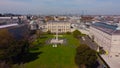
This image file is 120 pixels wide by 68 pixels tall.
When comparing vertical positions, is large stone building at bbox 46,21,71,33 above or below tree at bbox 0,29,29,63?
below

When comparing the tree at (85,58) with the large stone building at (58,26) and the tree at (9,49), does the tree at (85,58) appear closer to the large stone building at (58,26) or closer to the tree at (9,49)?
the tree at (9,49)

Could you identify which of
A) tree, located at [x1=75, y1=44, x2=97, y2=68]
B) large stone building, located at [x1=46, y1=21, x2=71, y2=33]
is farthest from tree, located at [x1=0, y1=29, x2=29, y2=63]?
large stone building, located at [x1=46, y1=21, x2=71, y2=33]

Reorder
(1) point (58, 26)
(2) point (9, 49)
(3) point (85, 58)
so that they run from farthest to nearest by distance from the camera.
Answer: (1) point (58, 26) < (2) point (9, 49) < (3) point (85, 58)

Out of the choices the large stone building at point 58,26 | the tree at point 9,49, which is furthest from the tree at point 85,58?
the large stone building at point 58,26

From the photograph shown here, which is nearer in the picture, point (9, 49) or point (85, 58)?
point (85, 58)

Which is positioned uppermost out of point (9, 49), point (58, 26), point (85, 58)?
point (9, 49)

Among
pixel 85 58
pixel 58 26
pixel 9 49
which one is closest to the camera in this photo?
pixel 85 58

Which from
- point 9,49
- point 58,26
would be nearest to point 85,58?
point 9,49

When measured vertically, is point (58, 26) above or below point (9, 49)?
below

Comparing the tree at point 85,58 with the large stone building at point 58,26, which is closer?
the tree at point 85,58

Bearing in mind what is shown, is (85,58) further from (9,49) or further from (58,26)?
(58,26)

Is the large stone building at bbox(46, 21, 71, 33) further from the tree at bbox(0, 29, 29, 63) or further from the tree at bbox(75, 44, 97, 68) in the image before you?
the tree at bbox(75, 44, 97, 68)
